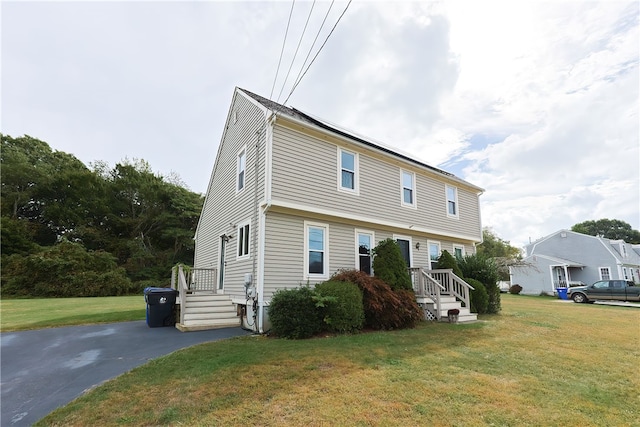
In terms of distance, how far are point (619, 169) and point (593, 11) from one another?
37.5 ft

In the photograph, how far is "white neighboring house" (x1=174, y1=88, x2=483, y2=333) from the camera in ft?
29.0

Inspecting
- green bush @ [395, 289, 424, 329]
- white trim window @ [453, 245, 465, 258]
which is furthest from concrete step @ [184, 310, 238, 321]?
white trim window @ [453, 245, 465, 258]

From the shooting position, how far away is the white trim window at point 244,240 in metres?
9.46

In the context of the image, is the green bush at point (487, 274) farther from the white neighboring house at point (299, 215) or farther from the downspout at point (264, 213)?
the downspout at point (264, 213)

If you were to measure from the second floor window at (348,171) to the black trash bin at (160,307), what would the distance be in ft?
21.7

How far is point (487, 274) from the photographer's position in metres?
12.5

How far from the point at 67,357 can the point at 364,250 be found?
27.1 ft

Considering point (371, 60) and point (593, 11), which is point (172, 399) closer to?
point (371, 60)

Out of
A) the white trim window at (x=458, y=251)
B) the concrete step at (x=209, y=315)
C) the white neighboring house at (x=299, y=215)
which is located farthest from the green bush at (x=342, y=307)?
the white trim window at (x=458, y=251)

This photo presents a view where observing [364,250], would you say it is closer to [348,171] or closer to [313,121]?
[348,171]

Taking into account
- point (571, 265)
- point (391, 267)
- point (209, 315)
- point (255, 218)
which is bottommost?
point (209, 315)

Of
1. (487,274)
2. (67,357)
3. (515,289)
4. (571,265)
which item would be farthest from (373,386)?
(571,265)

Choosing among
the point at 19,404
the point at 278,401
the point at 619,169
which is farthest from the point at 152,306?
the point at 619,169

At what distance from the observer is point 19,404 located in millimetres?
4055
